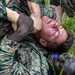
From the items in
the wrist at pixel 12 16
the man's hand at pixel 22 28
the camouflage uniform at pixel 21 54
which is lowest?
the camouflage uniform at pixel 21 54

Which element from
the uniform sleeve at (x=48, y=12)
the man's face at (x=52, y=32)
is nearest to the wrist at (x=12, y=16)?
the man's face at (x=52, y=32)

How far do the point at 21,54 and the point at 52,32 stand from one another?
38cm

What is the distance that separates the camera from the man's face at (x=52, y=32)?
10.6ft

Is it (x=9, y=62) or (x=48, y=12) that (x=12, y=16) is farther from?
(x=48, y=12)

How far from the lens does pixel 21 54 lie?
3.16 metres

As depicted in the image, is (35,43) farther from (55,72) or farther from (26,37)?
(55,72)

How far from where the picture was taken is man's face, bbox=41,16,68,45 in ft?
10.6

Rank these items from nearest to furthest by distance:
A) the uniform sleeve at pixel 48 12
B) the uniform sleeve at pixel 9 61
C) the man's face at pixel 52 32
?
the uniform sleeve at pixel 9 61 < the man's face at pixel 52 32 < the uniform sleeve at pixel 48 12

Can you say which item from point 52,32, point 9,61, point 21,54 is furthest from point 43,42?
point 9,61

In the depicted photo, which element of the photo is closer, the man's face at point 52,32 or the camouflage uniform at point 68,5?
the man's face at point 52,32

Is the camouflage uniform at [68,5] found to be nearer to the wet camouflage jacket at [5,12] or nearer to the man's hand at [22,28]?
the wet camouflage jacket at [5,12]

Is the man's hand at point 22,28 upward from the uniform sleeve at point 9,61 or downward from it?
upward

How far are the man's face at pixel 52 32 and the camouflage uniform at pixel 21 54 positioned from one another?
145 millimetres

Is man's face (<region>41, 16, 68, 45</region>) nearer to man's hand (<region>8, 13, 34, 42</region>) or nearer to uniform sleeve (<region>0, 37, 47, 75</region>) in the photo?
man's hand (<region>8, 13, 34, 42</region>)
